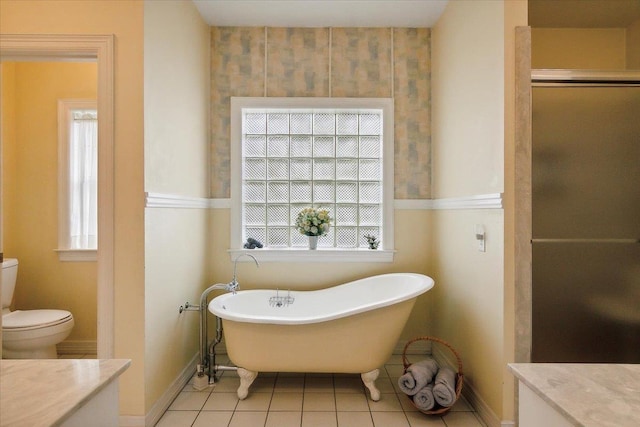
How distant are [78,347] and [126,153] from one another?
2.04 meters

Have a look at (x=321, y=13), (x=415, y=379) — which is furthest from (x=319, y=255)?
(x=321, y=13)

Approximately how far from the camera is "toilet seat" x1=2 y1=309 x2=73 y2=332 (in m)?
2.50

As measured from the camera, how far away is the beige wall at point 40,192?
306cm

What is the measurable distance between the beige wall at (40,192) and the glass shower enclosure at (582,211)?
131 inches

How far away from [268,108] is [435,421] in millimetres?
2600

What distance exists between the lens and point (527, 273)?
203 centimetres

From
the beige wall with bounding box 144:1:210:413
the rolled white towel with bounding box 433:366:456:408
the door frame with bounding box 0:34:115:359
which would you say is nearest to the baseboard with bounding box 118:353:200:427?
the beige wall with bounding box 144:1:210:413

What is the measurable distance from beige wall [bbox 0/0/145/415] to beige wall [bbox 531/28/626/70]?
2.75m

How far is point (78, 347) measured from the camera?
3137 millimetres

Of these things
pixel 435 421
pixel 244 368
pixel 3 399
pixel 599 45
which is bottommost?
pixel 435 421

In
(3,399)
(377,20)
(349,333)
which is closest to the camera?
(3,399)

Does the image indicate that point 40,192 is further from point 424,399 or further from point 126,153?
point 424,399

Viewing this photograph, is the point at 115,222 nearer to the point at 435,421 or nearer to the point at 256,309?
the point at 256,309

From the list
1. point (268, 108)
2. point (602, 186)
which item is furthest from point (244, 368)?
point (602, 186)
